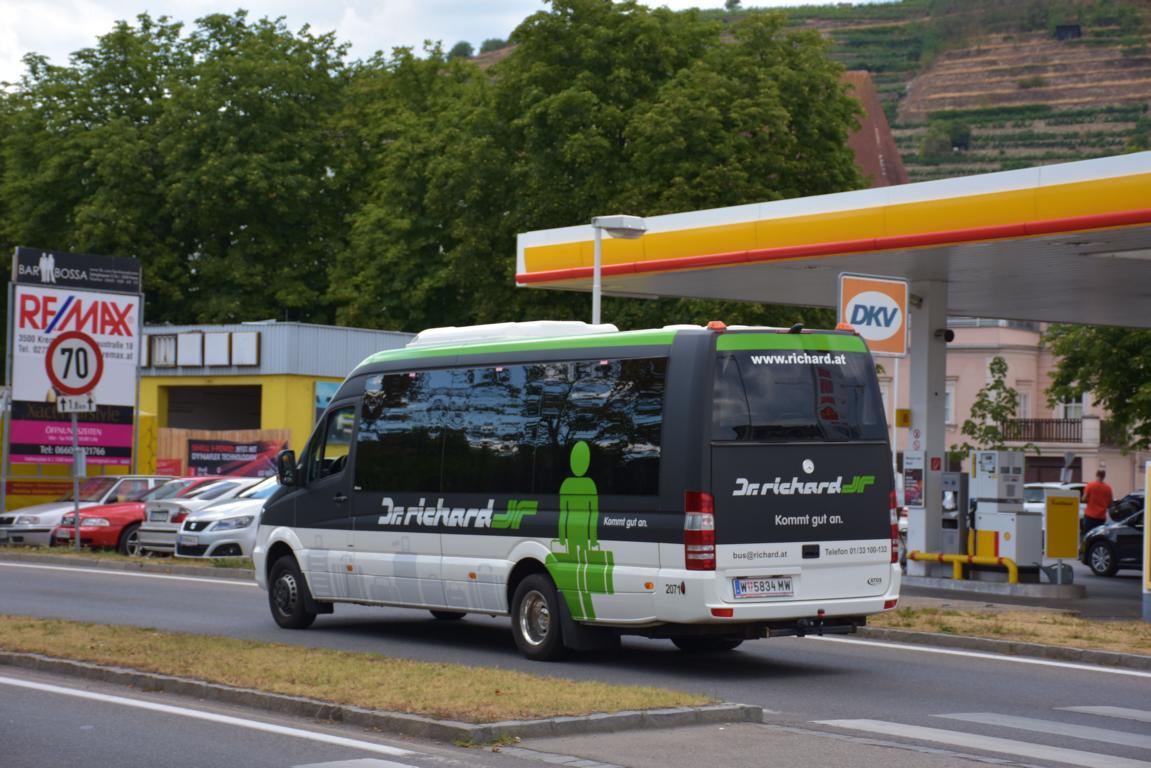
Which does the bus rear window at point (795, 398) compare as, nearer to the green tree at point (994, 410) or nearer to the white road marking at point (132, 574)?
the white road marking at point (132, 574)

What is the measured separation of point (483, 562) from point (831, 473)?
3.33 meters

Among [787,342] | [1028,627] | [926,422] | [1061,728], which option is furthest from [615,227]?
[1061,728]

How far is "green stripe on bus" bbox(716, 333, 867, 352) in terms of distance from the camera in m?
14.3

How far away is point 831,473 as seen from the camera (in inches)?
567

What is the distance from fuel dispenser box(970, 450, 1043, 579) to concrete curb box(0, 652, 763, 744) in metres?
13.6

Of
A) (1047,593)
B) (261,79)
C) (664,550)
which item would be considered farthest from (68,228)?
(664,550)

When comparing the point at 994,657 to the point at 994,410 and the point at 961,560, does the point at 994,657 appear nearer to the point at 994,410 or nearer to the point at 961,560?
the point at 961,560

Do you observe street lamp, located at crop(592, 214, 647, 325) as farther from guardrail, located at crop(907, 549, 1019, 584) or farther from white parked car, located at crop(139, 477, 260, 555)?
white parked car, located at crop(139, 477, 260, 555)

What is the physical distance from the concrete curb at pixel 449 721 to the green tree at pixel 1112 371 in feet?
98.5

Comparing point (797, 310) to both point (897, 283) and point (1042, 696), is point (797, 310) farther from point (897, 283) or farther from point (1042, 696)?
point (1042, 696)

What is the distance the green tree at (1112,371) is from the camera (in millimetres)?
39562

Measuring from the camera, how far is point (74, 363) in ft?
99.1

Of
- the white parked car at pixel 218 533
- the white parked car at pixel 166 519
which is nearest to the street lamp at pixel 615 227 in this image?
the white parked car at pixel 218 533

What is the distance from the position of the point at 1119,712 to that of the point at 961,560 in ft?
40.3
